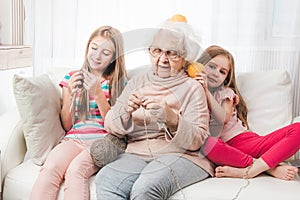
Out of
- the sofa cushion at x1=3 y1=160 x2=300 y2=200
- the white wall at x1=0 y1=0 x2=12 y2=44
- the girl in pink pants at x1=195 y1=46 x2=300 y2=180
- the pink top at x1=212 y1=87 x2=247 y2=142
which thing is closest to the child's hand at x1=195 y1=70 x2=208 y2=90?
the girl in pink pants at x1=195 y1=46 x2=300 y2=180

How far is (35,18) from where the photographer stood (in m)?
2.62

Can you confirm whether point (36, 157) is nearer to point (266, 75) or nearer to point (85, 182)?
point (85, 182)

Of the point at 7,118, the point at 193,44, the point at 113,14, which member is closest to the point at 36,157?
the point at 7,118

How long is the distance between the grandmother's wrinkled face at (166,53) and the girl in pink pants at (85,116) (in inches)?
5.6

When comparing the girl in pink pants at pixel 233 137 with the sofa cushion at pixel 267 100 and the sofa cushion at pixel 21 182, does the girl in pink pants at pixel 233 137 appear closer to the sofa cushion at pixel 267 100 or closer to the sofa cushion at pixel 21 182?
the sofa cushion at pixel 267 100

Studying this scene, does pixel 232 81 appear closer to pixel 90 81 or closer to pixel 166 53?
pixel 166 53

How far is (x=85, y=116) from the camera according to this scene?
1788 mm

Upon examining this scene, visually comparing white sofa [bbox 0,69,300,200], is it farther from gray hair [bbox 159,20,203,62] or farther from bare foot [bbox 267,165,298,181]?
gray hair [bbox 159,20,203,62]

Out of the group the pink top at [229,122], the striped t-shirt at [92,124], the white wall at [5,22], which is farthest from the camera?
the white wall at [5,22]

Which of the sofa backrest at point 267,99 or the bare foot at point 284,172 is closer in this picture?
the bare foot at point 284,172

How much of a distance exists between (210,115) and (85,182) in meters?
0.54

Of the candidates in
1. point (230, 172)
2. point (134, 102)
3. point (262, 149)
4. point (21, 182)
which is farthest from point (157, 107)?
point (21, 182)

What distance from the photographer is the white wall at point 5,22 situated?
263 cm

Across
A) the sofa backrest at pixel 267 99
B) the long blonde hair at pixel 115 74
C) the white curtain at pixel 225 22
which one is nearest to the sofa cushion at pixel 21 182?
the long blonde hair at pixel 115 74
